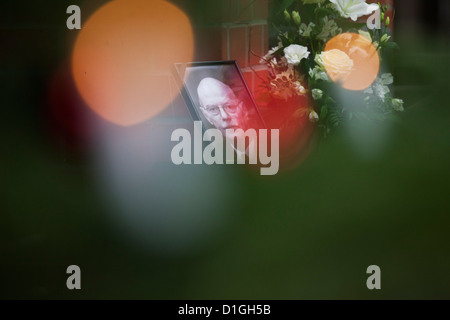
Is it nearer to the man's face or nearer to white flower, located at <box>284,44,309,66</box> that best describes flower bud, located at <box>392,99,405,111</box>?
white flower, located at <box>284,44,309,66</box>

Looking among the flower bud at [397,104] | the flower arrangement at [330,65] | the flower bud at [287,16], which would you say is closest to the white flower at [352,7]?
the flower arrangement at [330,65]

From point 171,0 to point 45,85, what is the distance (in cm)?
43

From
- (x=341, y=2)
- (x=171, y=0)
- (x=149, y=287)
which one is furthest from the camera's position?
(x=171, y=0)

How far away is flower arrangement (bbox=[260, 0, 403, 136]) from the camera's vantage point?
158 cm

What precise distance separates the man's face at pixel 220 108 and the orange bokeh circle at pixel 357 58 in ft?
0.91

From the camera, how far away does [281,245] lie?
1.50m

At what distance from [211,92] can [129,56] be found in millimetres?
273

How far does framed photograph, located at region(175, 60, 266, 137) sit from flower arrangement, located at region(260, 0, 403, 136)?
75mm

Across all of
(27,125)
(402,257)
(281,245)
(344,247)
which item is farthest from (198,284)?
(27,125)

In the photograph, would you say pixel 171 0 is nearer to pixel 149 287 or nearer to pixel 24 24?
pixel 24 24

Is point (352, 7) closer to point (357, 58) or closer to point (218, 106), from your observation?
point (357, 58)

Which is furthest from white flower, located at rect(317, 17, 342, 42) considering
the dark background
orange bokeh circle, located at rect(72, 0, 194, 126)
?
orange bokeh circle, located at rect(72, 0, 194, 126)

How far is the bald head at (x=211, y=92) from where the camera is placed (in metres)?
1.60
